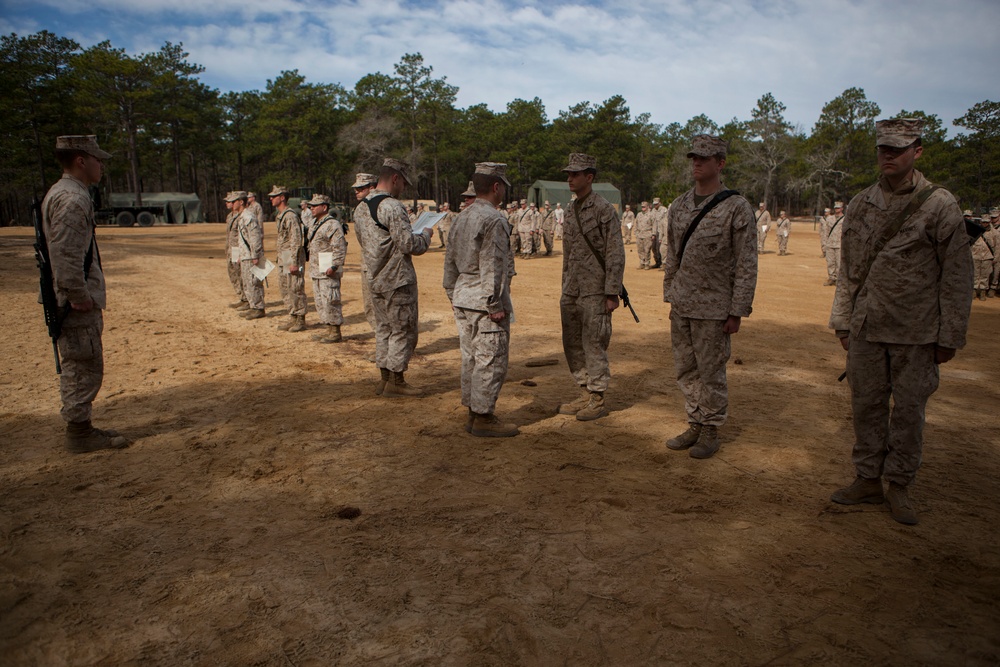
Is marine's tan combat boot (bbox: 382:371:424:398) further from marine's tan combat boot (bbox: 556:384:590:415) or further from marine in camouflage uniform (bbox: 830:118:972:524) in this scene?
marine in camouflage uniform (bbox: 830:118:972:524)

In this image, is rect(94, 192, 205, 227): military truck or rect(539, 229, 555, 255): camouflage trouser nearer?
rect(539, 229, 555, 255): camouflage trouser

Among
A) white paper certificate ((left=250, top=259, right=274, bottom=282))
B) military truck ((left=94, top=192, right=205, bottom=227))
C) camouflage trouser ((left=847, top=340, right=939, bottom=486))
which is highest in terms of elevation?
military truck ((left=94, top=192, right=205, bottom=227))

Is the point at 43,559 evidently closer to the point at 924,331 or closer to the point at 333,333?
the point at 924,331

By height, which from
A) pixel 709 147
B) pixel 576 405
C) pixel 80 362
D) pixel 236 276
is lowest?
pixel 576 405

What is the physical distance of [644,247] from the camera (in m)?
20.9

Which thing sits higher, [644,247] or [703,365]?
[644,247]

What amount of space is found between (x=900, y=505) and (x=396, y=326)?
4.45 meters

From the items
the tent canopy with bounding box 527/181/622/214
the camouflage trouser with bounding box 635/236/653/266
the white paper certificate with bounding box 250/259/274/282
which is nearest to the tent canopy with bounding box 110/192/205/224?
the tent canopy with bounding box 527/181/622/214

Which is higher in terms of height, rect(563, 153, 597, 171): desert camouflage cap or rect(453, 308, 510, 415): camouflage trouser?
rect(563, 153, 597, 171): desert camouflage cap

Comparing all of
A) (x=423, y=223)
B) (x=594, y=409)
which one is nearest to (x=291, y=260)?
(x=423, y=223)

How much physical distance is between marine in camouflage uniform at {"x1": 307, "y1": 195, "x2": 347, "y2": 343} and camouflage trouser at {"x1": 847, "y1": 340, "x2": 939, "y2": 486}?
6.62 meters

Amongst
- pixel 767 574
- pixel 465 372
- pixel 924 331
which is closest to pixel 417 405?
pixel 465 372

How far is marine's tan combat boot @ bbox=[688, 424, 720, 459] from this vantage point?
4855 mm

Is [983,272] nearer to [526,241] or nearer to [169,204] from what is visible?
[526,241]
